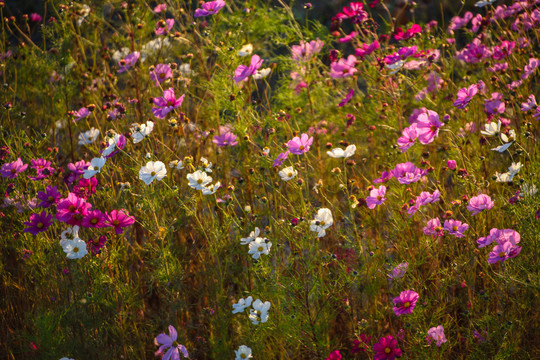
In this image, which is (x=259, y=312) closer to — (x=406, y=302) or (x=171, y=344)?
(x=171, y=344)

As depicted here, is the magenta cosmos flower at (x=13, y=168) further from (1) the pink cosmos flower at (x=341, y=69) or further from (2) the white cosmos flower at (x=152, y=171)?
(1) the pink cosmos flower at (x=341, y=69)

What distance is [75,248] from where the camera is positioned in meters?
1.57

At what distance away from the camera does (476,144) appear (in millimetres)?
2293

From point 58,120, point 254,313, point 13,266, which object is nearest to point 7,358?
point 13,266

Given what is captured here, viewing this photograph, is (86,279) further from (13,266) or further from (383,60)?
(383,60)

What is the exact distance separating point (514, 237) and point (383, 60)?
2.53 ft

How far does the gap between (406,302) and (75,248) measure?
106 cm

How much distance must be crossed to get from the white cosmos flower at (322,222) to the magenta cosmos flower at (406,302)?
1.01 ft

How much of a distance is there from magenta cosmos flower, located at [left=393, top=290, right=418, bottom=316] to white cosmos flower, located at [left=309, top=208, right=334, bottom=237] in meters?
0.31

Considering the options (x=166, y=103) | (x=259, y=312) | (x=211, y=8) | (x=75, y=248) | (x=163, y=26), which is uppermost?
(x=211, y=8)

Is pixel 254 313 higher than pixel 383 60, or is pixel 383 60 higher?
pixel 383 60

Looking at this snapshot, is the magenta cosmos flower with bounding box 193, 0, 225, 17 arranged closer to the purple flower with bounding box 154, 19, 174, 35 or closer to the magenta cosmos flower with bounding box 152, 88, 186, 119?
the purple flower with bounding box 154, 19, 174, 35

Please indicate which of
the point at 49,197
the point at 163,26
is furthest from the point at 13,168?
the point at 163,26

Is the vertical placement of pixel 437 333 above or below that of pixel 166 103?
below
